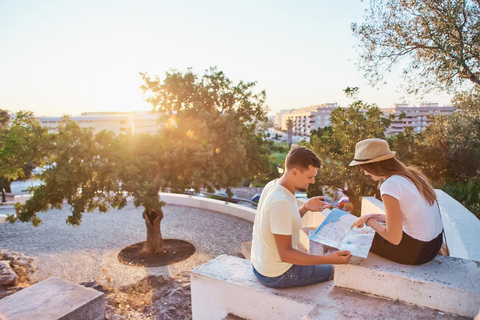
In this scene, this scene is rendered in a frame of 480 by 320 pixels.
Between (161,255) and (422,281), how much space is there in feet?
33.8

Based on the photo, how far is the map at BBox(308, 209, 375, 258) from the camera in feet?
9.17

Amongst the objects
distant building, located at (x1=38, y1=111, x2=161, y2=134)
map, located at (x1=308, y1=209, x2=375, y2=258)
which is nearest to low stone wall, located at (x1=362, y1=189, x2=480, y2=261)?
map, located at (x1=308, y1=209, x2=375, y2=258)

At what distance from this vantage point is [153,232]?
37.7 feet

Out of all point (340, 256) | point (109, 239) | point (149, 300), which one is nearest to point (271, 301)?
point (340, 256)

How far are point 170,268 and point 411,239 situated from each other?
30.1 ft

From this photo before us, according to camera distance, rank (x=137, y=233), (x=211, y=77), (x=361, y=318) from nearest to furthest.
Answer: (x=361, y=318)
(x=211, y=77)
(x=137, y=233)

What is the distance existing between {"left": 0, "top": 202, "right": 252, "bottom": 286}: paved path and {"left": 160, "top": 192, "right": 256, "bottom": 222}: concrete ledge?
345 mm

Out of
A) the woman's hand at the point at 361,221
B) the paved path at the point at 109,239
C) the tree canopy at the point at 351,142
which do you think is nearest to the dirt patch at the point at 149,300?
the paved path at the point at 109,239

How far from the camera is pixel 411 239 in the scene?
8.75ft

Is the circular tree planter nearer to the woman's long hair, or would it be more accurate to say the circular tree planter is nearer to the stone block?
the stone block

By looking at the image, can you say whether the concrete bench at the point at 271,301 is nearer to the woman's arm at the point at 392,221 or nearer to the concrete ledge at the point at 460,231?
the woman's arm at the point at 392,221

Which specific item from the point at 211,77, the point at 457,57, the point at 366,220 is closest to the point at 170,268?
the point at 211,77

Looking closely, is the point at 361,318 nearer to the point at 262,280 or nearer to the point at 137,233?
the point at 262,280

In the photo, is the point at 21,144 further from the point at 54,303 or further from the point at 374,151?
the point at 374,151
